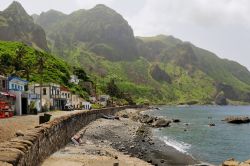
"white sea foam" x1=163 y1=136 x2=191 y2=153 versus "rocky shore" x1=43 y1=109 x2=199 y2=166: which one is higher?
"rocky shore" x1=43 y1=109 x2=199 y2=166

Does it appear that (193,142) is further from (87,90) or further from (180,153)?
(87,90)

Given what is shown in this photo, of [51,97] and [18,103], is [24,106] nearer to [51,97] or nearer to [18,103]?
[18,103]

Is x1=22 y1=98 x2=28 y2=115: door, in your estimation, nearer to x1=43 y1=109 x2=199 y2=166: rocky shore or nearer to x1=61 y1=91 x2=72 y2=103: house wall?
x1=43 y1=109 x2=199 y2=166: rocky shore

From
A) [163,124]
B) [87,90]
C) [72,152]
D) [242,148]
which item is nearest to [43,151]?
[72,152]

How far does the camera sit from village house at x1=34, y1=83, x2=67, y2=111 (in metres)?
109

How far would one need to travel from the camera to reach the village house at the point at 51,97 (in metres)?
109

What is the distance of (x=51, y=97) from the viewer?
376ft

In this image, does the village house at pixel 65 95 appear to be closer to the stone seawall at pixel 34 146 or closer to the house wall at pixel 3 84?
the house wall at pixel 3 84

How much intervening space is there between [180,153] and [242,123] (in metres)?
83.2

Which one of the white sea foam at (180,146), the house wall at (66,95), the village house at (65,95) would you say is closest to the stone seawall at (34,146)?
the white sea foam at (180,146)

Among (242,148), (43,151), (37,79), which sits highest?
(37,79)

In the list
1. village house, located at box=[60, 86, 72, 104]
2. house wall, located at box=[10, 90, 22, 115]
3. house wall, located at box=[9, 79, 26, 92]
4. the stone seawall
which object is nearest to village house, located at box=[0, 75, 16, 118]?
house wall, located at box=[10, 90, 22, 115]

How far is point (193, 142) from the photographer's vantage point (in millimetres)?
69125

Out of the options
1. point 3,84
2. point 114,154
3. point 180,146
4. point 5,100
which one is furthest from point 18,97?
point 114,154
